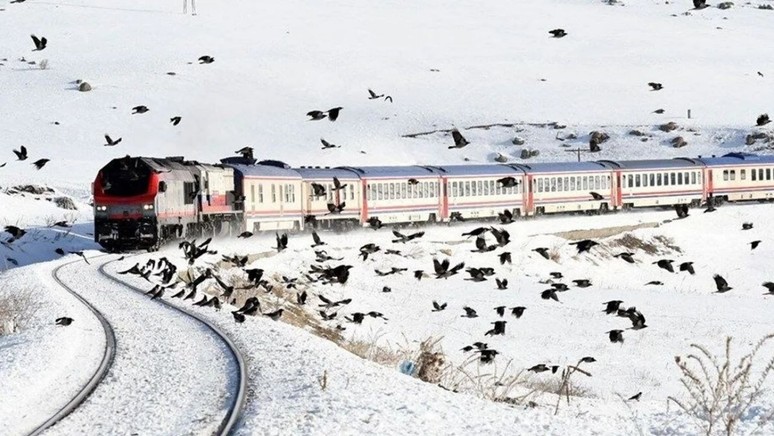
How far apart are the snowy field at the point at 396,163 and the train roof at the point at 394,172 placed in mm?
2453

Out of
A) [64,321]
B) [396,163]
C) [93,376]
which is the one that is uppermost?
[396,163]

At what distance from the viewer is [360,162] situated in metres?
85.8

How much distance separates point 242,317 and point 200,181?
18.6 meters

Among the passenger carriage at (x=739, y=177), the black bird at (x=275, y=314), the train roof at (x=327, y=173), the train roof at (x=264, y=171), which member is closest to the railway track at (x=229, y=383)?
the black bird at (x=275, y=314)

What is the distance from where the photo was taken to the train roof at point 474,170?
53150 millimetres

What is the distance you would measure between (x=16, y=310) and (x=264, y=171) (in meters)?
21.8

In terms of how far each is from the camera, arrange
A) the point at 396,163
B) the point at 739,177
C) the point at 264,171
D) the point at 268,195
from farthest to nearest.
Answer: the point at 396,163 → the point at 739,177 → the point at 264,171 → the point at 268,195

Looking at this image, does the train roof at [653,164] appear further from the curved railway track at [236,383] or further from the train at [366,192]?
the curved railway track at [236,383]

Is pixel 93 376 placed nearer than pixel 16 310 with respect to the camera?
Yes

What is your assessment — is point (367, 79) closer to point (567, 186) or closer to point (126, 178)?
point (567, 186)

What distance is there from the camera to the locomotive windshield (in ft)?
115

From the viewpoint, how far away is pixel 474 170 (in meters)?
54.4

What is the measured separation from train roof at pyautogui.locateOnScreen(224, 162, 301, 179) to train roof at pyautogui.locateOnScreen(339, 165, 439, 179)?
374cm

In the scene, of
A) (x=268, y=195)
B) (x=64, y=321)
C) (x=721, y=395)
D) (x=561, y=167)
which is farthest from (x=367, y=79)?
(x=721, y=395)
